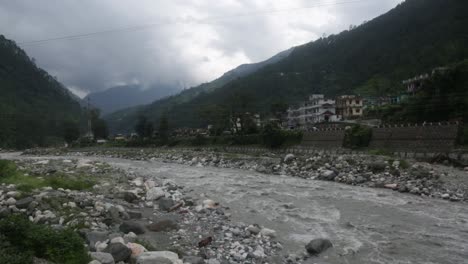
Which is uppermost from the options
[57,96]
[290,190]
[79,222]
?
[57,96]

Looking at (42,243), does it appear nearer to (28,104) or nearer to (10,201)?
(10,201)

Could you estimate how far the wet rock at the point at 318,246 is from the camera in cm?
901

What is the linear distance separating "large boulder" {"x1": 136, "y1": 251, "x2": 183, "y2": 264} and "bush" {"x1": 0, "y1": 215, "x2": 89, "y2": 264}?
97cm

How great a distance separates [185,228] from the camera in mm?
10867

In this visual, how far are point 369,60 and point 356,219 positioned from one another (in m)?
100

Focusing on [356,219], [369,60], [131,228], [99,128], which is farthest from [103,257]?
[369,60]

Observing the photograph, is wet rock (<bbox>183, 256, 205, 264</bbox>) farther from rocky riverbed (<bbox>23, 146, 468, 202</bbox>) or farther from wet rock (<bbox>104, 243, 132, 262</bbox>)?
rocky riverbed (<bbox>23, 146, 468, 202</bbox>)

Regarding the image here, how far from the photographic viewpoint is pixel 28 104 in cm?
12469

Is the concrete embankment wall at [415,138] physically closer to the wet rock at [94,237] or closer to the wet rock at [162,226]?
the wet rock at [162,226]

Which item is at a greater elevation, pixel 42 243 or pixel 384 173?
pixel 42 243

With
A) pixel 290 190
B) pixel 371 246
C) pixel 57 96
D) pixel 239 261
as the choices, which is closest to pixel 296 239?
pixel 371 246

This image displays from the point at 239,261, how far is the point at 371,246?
3767mm

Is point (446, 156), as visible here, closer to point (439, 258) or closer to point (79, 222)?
point (439, 258)

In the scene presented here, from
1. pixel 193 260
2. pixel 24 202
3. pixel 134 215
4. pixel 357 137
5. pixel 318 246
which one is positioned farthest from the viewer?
pixel 357 137
